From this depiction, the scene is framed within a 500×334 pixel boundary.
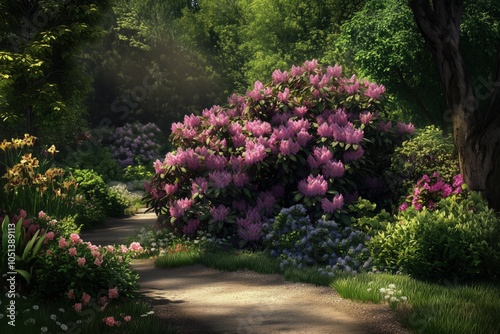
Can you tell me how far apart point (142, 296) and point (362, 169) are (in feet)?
16.6

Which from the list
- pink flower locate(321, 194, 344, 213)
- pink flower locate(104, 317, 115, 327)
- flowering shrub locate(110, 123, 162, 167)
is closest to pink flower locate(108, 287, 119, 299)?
pink flower locate(104, 317, 115, 327)

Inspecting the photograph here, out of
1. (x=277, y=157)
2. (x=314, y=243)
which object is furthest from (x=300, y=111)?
(x=314, y=243)

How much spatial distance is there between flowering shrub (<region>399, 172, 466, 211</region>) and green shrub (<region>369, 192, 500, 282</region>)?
4.12 ft

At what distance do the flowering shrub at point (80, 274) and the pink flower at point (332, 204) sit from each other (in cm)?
379

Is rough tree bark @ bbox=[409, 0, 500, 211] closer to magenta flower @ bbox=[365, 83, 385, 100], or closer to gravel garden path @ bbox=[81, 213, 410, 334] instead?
magenta flower @ bbox=[365, 83, 385, 100]

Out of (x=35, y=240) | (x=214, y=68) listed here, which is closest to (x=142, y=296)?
(x=35, y=240)

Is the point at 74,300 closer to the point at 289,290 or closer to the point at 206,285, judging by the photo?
the point at 206,285

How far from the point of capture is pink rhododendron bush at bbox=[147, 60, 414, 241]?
32.3 ft

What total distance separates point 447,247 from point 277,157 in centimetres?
370

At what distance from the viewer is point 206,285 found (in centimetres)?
743

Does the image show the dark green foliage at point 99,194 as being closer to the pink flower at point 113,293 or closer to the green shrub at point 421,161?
the green shrub at point 421,161

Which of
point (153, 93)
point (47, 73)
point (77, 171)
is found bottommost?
point (77, 171)

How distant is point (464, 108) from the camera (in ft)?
28.7

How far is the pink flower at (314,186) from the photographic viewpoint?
956cm
